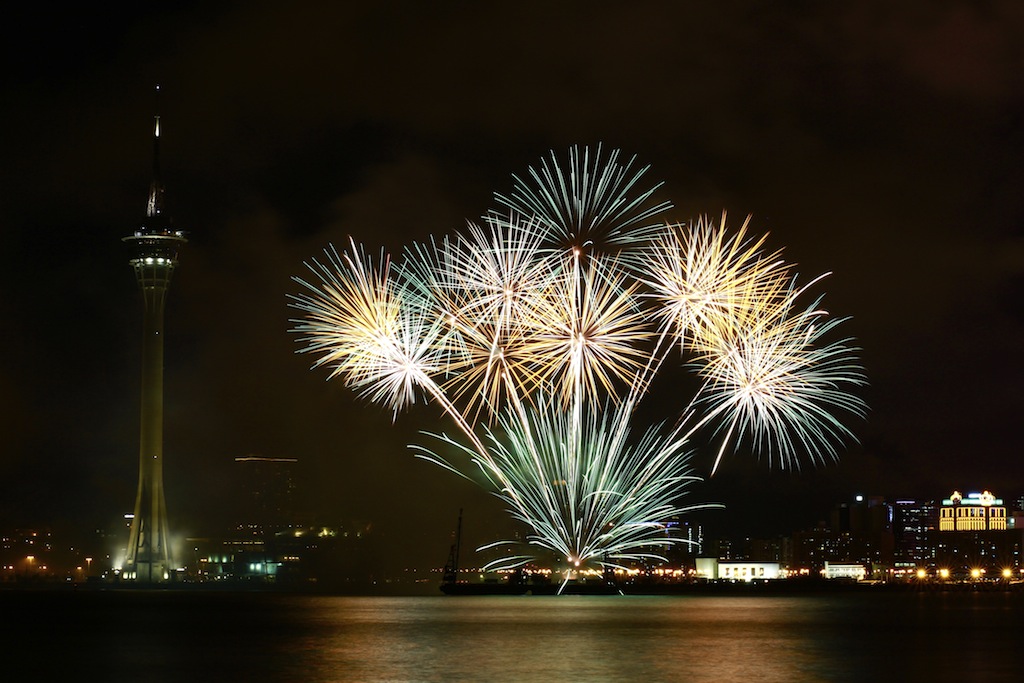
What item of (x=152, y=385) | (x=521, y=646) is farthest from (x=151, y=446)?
(x=521, y=646)

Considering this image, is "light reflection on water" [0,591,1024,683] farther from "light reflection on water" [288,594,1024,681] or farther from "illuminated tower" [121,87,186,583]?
"illuminated tower" [121,87,186,583]

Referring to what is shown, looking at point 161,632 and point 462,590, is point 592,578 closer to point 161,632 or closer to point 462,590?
point 462,590

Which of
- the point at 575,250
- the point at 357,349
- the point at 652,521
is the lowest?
the point at 652,521

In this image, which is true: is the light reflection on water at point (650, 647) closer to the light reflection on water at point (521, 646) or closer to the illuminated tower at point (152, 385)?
the light reflection on water at point (521, 646)

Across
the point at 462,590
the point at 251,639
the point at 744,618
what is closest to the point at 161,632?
the point at 251,639

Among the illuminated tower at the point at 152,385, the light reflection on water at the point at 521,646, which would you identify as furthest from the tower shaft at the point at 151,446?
the light reflection on water at the point at 521,646

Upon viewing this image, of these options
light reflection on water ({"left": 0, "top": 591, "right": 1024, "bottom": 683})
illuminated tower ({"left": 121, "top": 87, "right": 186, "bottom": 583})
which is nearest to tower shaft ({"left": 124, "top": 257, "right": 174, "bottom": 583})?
illuminated tower ({"left": 121, "top": 87, "right": 186, "bottom": 583})
